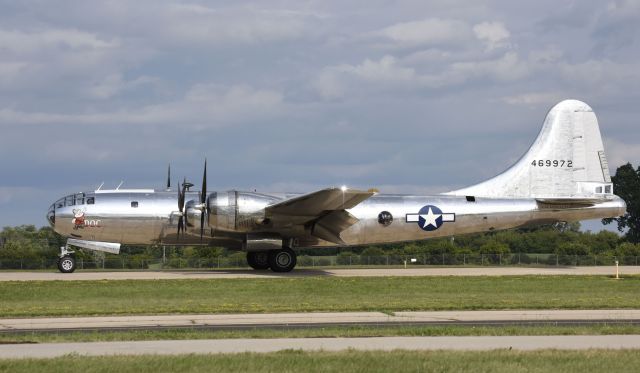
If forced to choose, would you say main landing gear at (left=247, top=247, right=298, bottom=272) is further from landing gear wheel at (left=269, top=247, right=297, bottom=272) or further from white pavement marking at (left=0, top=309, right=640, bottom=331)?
white pavement marking at (left=0, top=309, right=640, bottom=331)

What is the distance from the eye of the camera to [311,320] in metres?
22.9

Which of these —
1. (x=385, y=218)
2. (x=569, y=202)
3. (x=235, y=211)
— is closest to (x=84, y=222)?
(x=235, y=211)

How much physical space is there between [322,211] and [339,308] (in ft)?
42.7

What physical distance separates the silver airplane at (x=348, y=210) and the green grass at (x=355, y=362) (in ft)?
68.6

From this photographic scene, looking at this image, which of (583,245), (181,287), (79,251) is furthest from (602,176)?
(79,251)

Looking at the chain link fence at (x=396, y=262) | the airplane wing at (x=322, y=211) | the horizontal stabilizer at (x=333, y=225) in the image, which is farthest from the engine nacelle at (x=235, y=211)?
the chain link fence at (x=396, y=262)

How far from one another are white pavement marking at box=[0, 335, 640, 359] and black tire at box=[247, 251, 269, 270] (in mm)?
24140

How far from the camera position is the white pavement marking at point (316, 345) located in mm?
16359

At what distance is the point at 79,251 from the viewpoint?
6831cm

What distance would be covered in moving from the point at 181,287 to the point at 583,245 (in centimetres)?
4761

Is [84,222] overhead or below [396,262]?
overhead

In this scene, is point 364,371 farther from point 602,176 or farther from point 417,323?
point 602,176

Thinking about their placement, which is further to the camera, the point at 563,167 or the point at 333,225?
the point at 563,167

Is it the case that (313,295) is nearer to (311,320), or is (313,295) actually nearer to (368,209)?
(311,320)
